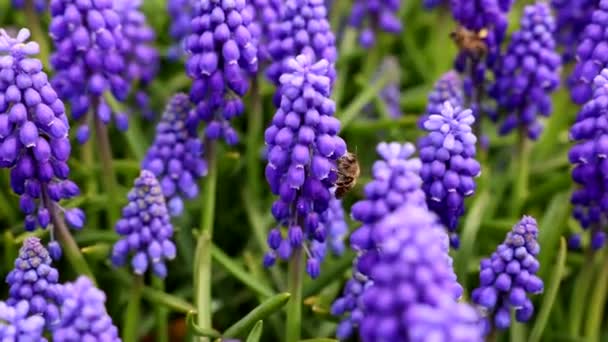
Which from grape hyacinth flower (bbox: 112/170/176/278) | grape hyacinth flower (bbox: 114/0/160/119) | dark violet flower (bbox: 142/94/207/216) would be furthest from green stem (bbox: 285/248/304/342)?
grape hyacinth flower (bbox: 114/0/160/119)

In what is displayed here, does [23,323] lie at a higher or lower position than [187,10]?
lower

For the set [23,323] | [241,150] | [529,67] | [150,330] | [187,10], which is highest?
[187,10]

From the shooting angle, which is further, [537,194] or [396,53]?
[396,53]

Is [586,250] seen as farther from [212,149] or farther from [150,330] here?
[150,330]

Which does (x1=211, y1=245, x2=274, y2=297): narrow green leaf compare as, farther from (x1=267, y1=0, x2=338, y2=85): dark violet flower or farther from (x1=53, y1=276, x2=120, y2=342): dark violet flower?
(x1=53, y1=276, x2=120, y2=342): dark violet flower

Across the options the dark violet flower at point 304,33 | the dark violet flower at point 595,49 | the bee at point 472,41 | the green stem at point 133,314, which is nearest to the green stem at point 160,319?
the green stem at point 133,314

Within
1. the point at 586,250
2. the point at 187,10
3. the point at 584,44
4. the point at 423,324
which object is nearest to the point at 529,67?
the point at 584,44

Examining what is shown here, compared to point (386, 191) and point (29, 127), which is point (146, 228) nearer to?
point (29, 127)
